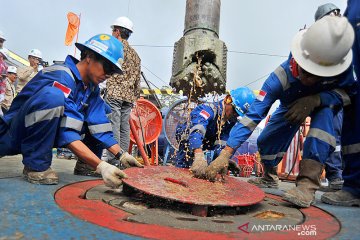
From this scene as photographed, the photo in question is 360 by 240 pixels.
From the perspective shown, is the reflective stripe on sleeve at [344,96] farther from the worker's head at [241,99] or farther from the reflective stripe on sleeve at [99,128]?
the reflective stripe on sleeve at [99,128]

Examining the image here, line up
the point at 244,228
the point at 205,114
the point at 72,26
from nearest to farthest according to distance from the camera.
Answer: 1. the point at 244,228
2. the point at 205,114
3. the point at 72,26

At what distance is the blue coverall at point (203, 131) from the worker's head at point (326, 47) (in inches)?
52.8

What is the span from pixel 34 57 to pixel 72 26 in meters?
4.21

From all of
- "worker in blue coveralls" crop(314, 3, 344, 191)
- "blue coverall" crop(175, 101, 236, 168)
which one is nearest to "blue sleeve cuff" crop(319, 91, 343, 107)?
"worker in blue coveralls" crop(314, 3, 344, 191)

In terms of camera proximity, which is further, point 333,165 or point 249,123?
point 333,165

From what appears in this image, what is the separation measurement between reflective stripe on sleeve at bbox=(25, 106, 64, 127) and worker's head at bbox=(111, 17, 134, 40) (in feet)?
7.48

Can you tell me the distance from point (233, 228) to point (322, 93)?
140 cm

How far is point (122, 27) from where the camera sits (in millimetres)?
4180

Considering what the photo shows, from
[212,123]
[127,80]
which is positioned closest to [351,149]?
[212,123]

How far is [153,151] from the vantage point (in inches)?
249

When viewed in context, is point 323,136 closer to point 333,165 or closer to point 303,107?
point 303,107

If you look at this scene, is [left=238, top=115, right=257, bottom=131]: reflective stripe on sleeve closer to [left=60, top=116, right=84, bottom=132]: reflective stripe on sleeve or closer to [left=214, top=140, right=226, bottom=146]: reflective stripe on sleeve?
[left=60, top=116, right=84, bottom=132]: reflective stripe on sleeve

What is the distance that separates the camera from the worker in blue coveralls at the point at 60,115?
2068 mm

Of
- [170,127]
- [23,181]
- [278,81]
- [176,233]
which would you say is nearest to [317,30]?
[278,81]
